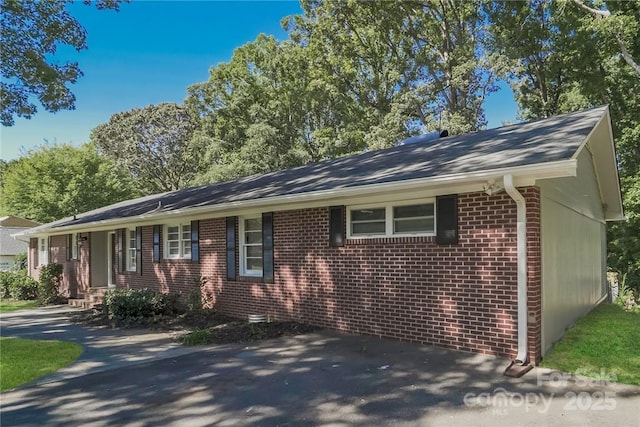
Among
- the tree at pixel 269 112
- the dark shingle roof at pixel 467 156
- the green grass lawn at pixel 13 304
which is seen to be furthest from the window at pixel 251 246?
the tree at pixel 269 112

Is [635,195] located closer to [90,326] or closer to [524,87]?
[524,87]

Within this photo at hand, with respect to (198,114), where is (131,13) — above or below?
below

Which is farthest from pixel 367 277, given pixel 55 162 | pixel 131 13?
pixel 55 162

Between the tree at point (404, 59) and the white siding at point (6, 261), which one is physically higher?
the tree at point (404, 59)

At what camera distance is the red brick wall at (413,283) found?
6031mm

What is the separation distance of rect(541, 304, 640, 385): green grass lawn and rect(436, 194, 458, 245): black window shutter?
2.01m

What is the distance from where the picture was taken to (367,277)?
24.9 feet

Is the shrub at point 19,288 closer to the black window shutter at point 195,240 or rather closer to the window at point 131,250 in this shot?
the window at point 131,250

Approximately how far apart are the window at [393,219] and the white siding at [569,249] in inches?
64.1

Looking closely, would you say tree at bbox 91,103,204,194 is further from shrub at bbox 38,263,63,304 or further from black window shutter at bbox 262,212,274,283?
black window shutter at bbox 262,212,274,283

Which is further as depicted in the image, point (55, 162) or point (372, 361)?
point (55, 162)

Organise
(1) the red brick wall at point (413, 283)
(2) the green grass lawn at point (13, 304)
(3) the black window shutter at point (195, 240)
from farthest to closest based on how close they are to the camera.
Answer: (2) the green grass lawn at point (13, 304)
(3) the black window shutter at point (195, 240)
(1) the red brick wall at point (413, 283)

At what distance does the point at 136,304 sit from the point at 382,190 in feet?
21.8

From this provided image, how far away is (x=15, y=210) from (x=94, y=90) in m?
26.8
